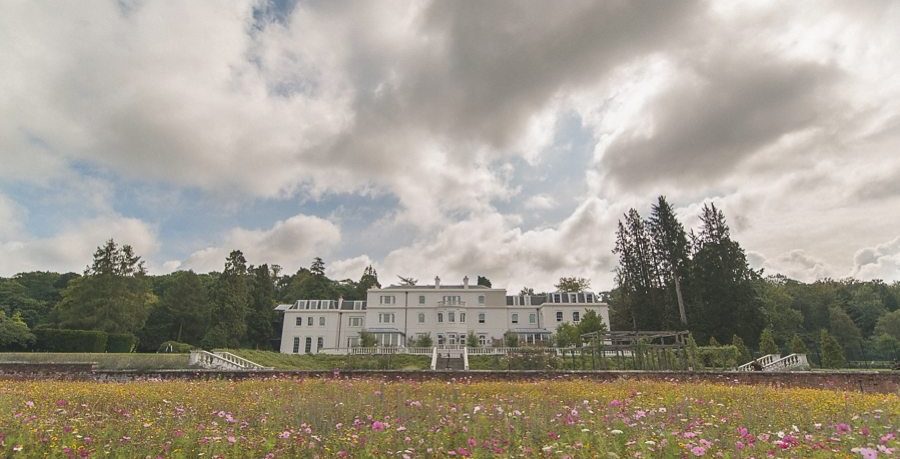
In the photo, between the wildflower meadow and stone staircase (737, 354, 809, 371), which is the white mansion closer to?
stone staircase (737, 354, 809, 371)

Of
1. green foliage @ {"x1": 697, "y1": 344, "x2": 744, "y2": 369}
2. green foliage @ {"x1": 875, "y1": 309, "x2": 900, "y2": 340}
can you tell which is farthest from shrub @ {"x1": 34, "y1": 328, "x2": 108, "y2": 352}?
green foliage @ {"x1": 875, "y1": 309, "x2": 900, "y2": 340}

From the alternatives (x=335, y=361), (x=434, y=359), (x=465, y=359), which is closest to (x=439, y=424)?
(x=465, y=359)

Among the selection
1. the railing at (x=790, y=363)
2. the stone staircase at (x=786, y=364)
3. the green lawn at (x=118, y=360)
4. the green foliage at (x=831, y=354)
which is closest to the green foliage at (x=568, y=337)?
the stone staircase at (x=786, y=364)

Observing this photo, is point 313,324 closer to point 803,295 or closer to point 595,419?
point 595,419

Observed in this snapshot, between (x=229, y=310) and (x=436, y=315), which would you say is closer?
(x=229, y=310)

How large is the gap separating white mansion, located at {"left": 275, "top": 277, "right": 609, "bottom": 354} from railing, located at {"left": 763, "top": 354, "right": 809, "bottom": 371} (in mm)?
24517

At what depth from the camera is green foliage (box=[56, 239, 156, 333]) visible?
135 ft

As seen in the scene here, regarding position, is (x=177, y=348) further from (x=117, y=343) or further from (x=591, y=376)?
(x=591, y=376)

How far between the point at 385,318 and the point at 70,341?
93.1 ft

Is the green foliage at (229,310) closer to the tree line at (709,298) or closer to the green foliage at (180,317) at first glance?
the green foliage at (180,317)

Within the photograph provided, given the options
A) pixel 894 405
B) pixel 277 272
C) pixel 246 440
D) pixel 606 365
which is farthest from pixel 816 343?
pixel 277 272

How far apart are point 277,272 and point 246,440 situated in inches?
3224

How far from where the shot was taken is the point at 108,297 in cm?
4178

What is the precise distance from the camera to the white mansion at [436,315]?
52625 millimetres
